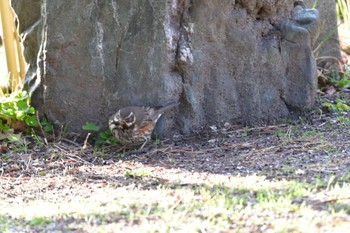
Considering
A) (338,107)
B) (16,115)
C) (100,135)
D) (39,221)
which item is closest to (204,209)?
(39,221)

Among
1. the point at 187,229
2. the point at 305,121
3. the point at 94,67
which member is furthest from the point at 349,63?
the point at 187,229

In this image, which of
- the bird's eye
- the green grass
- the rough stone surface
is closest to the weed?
the green grass

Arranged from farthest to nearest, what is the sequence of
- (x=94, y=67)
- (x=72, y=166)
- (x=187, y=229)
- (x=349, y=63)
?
(x=349, y=63) → (x=94, y=67) → (x=72, y=166) → (x=187, y=229)

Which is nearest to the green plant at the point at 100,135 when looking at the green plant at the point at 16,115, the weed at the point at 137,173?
the green plant at the point at 16,115

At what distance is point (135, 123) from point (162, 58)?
0.69 meters

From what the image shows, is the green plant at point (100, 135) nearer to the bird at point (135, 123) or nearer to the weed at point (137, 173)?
the bird at point (135, 123)

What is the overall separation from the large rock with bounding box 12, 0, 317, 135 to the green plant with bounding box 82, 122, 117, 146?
0.27 ft

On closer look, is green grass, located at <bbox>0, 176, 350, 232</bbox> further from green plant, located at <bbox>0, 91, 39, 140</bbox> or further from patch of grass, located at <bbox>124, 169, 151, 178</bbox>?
green plant, located at <bbox>0, 91, 39, 140</bbox>

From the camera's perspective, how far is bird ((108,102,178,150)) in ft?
22.1

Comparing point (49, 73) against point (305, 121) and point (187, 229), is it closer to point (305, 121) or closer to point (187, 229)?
point (305, 121)

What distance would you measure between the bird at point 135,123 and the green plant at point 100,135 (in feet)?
0.48

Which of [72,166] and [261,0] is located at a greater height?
[261,0]

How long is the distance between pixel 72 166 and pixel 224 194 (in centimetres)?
209

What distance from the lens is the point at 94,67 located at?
7.06 m
